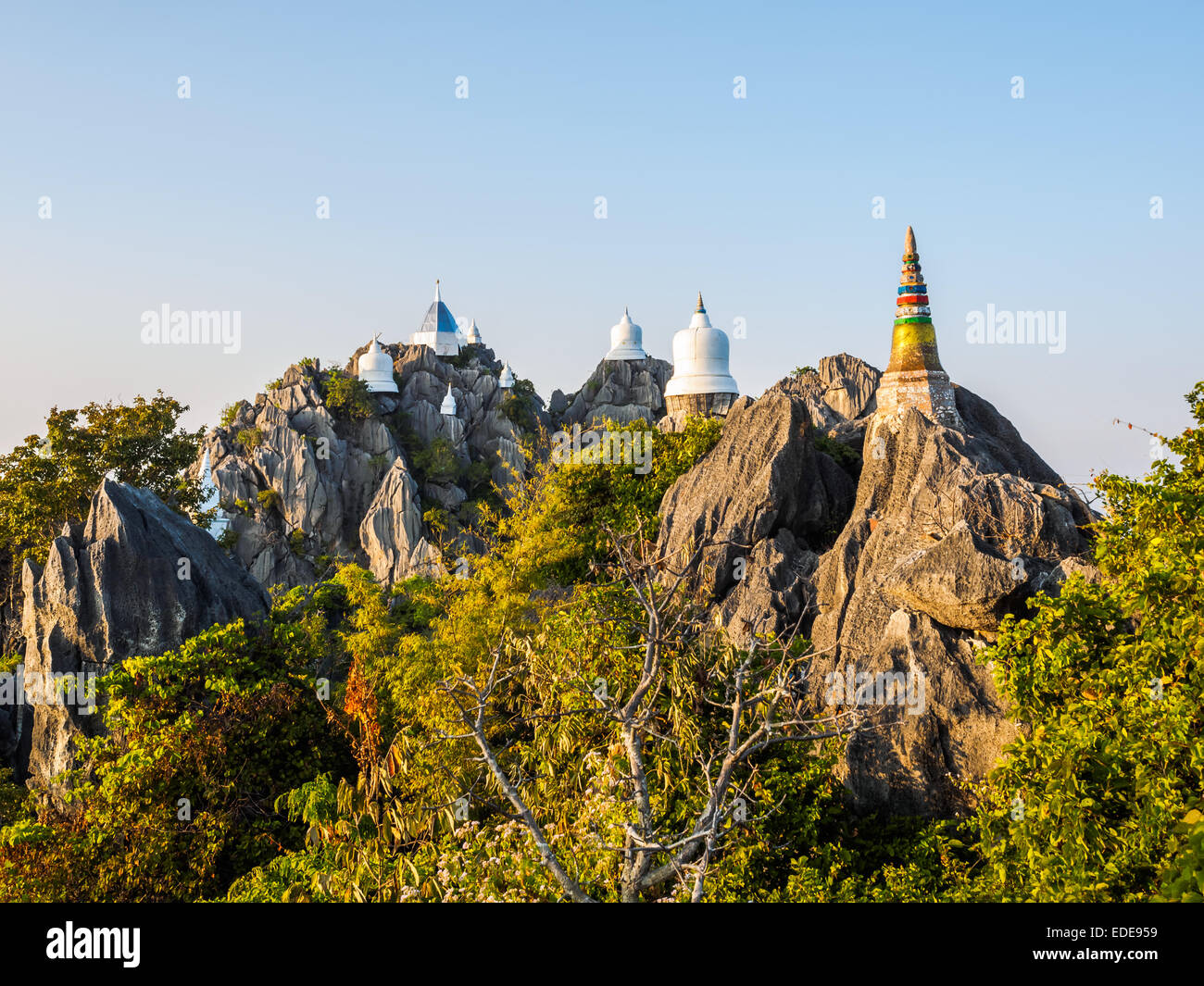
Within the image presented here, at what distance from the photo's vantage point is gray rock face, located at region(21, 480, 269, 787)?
21.3 meters

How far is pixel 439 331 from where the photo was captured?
2965 inches

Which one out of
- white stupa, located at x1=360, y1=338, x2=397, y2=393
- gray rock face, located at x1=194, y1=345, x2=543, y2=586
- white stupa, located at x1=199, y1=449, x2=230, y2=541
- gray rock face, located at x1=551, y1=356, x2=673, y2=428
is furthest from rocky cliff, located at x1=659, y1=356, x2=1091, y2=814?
gray rock face, located at x1=551, y1=356, x2=673, y2=428

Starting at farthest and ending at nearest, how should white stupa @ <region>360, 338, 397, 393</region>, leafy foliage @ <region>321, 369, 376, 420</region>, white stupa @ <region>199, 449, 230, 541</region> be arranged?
white stupa @ <region>360, 338, 397, 393</region>
leafy foliage @ <region>321, 369, 376, 420</region>
white stupa @ <region>199, 449, 230, 541</region>

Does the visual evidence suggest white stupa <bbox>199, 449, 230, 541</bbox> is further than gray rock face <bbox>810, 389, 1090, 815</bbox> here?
Yes

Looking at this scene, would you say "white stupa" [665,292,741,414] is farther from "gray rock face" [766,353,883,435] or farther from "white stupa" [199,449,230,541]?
"white stupa" [199,449,230,541]

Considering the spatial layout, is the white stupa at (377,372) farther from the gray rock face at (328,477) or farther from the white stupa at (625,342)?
the white stupa at (625,342)

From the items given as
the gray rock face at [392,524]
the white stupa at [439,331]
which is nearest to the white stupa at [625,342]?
the white stupa at [439,331]

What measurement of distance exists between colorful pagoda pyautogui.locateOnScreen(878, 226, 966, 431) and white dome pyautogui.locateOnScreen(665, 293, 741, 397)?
14822 mm

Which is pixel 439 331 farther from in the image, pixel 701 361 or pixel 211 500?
pixel 701 361

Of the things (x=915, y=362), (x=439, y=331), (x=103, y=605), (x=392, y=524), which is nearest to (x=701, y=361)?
(x=915, y=362)

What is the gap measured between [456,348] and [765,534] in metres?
58.3
